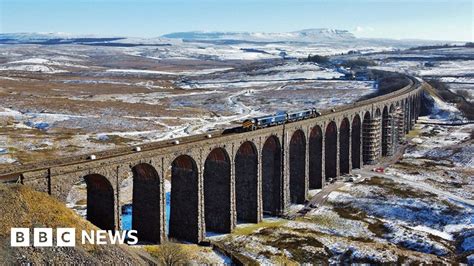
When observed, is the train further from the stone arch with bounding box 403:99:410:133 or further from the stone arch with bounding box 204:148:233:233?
the stone arch with bounding box 403:99:410:133

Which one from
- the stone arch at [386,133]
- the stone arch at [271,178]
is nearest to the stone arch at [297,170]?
the stone arch at [271,178]

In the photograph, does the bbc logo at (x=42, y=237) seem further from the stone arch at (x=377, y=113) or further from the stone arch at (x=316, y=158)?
the stone arch at (x=377, y=113)

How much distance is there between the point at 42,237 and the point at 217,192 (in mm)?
29886

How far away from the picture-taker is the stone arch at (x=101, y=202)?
4781 cm

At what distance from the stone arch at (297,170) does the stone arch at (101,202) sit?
121ft

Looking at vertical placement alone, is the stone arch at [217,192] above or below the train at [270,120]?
below

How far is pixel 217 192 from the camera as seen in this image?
62.8 m

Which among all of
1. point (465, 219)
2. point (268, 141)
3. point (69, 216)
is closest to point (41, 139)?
point (268, 141)

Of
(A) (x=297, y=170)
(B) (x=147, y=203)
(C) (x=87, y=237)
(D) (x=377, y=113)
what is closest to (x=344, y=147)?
(D) (x=377, y=113)

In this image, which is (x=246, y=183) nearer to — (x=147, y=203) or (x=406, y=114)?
(x=147, y=203)

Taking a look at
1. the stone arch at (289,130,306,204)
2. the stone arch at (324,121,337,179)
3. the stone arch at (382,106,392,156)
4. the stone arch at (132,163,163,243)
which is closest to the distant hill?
the stone arch at (132,163,163,243)

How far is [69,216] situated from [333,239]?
112ft

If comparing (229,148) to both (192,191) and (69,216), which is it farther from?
(69,216)

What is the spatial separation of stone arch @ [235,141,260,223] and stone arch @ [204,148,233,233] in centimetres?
512
